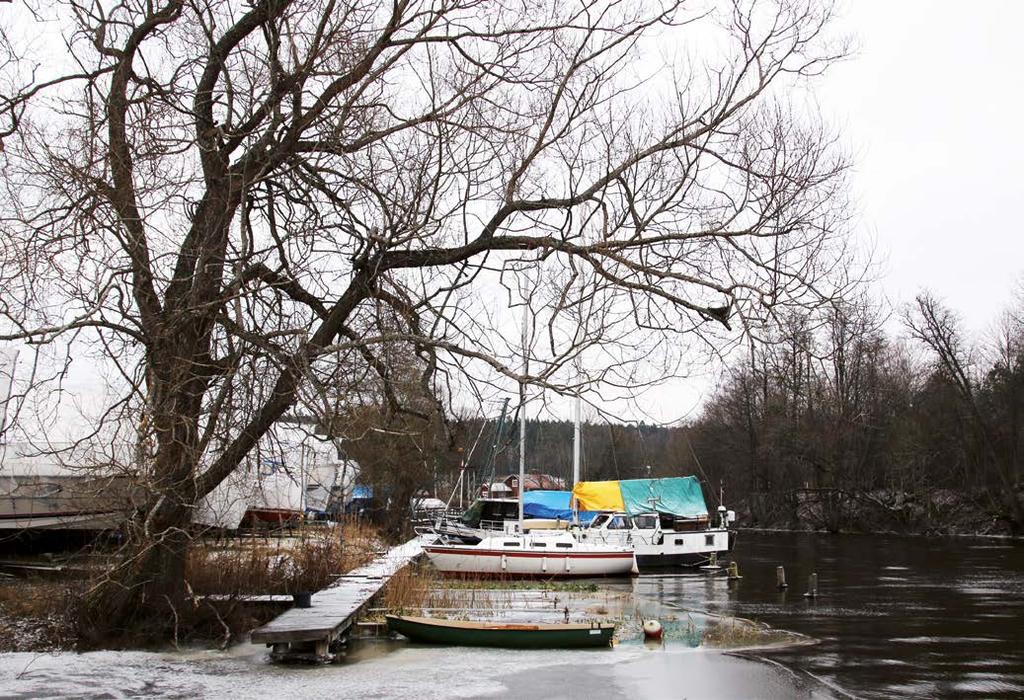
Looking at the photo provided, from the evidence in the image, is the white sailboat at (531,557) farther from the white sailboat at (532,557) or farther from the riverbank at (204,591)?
the riverbank at (204,591)

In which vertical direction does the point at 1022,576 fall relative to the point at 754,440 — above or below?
below

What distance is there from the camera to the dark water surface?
14.4 meters

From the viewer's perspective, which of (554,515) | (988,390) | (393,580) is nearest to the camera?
(393,580)

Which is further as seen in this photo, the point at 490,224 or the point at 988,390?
the point at 988,390

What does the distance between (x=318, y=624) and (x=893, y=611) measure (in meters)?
14.6

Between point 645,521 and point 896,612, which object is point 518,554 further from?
point 896,612

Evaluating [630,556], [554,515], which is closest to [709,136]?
[630,556]

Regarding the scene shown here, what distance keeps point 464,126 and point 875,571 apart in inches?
1071

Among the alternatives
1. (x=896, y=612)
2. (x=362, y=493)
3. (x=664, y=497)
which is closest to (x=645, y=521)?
(x=664, y=497)

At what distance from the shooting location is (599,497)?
40062mm

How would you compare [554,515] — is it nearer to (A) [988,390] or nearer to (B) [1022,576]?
(B) [1022,576]

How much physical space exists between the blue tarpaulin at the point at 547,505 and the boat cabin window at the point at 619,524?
14.4ft

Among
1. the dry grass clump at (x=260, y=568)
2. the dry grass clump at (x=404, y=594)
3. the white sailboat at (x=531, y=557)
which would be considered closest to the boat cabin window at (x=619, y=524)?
the white sailboat at (x=531, y=557)

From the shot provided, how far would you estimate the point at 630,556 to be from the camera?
108ft
